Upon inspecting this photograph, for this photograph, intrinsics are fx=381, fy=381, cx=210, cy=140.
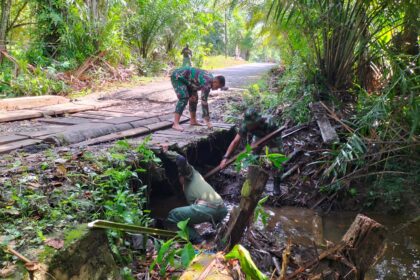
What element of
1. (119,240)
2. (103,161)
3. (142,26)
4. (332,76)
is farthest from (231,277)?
(142,26)

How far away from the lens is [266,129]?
5551 millimetres

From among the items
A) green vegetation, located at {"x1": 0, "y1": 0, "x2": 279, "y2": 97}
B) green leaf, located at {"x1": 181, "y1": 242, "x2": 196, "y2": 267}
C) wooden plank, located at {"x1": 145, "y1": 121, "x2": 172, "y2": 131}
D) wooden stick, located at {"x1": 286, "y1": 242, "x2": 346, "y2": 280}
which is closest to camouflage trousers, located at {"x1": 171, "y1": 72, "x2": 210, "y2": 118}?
wooden plank, located at {"x1": 145, "y1": 121, "x2": 172, "y2": 131}

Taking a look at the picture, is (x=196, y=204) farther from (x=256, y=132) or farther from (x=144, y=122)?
(x=144, y=122)

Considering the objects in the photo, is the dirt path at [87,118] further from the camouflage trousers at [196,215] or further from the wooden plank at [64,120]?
the camouflage trousers at [196,215]

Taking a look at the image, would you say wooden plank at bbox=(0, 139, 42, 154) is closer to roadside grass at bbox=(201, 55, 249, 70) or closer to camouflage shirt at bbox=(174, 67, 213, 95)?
camouflage shirt at bbox=(174, 67, 213, 95)

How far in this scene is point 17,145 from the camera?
14.5 feet

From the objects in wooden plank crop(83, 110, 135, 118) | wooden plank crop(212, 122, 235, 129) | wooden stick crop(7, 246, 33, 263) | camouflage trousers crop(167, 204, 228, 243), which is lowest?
camouflage trousers crop(167, 204, 228, 243)

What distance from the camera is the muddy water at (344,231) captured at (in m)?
3.91

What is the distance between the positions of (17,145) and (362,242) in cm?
385

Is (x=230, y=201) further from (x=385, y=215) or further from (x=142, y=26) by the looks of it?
(x=142, y=26)

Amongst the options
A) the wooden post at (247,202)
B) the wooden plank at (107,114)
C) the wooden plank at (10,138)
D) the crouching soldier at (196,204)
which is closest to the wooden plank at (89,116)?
the wooden plank at (107,114)

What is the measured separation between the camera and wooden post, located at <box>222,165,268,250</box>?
9.00 ft

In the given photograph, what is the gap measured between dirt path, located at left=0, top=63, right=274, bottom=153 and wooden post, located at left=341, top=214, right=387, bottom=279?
3.68m

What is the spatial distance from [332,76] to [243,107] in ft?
6.27
